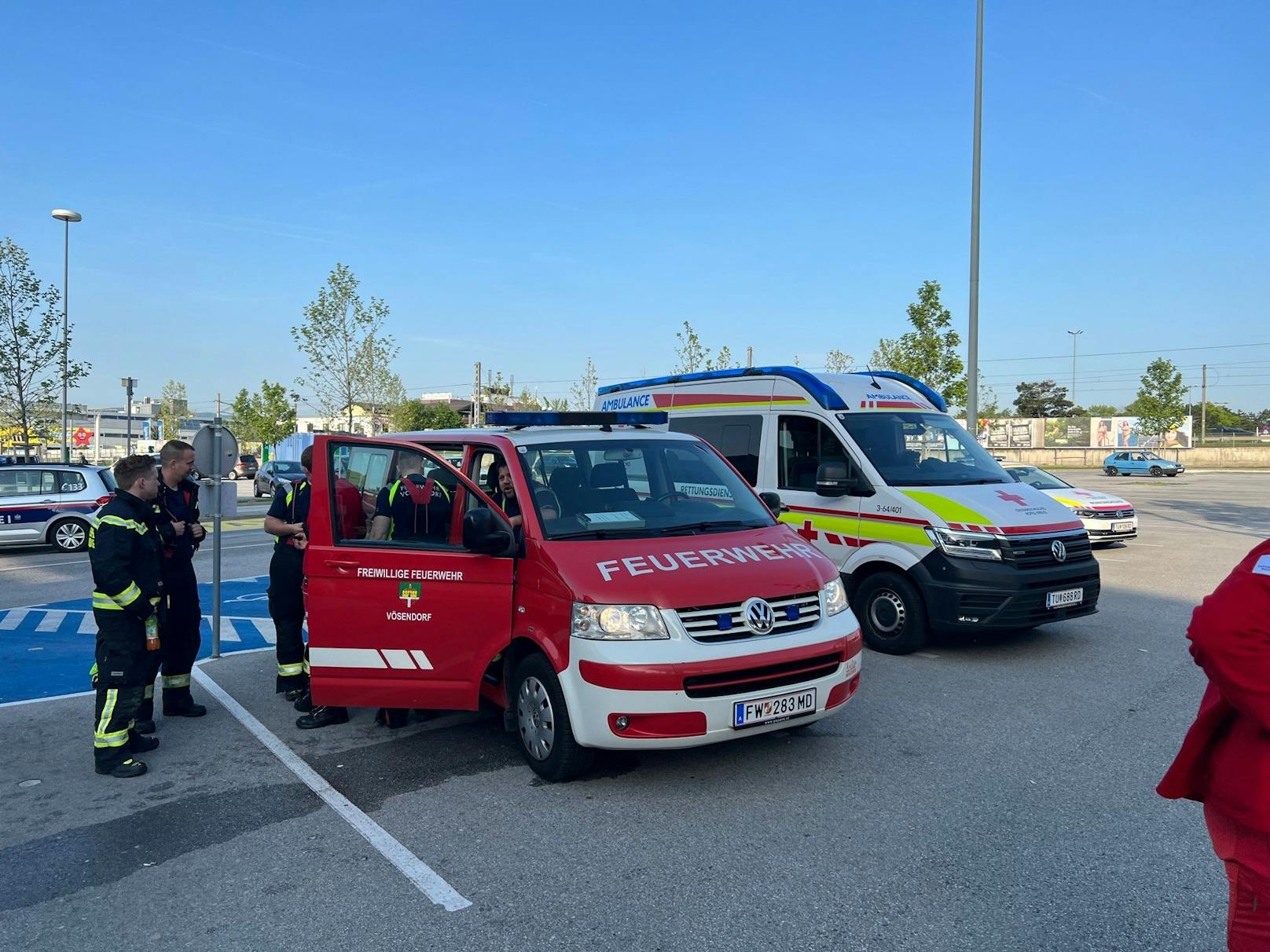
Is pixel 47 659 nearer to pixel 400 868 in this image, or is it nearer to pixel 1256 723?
pixel 400 868

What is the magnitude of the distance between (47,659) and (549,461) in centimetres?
540

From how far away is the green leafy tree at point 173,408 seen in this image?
63531mm

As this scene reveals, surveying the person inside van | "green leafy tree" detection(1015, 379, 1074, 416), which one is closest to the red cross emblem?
the person inside van

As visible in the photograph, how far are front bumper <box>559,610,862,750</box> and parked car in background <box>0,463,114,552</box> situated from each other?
572 inches

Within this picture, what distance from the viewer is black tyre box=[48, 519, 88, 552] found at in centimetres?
1630

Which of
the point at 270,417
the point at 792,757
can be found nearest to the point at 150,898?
the point at 792,757

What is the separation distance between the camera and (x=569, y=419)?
6.20 m

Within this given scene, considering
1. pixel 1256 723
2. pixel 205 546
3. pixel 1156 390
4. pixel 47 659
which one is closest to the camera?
pixel 1256 723

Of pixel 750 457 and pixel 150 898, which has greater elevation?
pixel 750 457

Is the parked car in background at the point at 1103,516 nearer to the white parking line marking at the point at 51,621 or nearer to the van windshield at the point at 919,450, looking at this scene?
the van windshield at the point at 919,450

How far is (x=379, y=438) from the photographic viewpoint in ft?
19.2

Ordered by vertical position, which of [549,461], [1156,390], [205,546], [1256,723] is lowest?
→ [205,546]

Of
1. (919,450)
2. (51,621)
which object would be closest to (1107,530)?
(919,450)

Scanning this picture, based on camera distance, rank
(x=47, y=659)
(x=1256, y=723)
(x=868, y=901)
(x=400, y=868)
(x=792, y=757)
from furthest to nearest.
Result: (x=47, y=659) < (x=792, y=757) < (x=400, y=868) < (x=868, y=901) < (x=1256, y=723)
